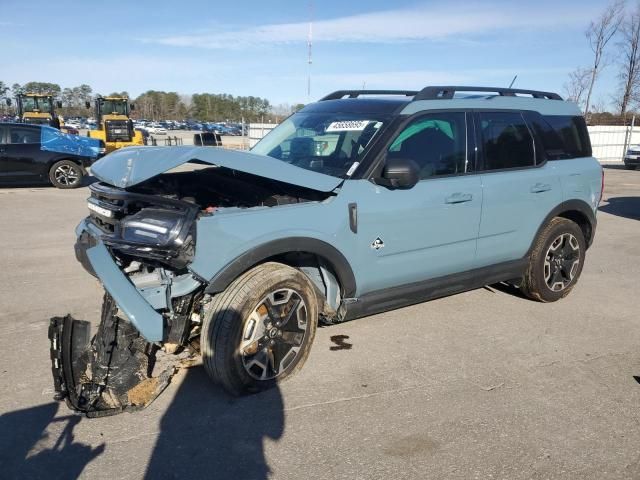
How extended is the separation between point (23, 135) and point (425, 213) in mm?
11756

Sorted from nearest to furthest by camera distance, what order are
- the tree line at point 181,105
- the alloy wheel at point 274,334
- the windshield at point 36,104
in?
the alloy wheel at point 274,334
the windshield at point 36,104
the tree line at point 181,105

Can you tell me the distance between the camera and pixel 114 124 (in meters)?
22.8

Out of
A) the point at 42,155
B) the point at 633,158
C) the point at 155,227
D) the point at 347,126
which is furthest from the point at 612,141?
the point at 155,227

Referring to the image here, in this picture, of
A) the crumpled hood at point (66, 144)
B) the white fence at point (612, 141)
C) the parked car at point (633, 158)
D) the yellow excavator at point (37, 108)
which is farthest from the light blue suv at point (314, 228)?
the white fence at point (612, 141)

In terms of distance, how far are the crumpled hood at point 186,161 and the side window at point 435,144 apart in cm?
73

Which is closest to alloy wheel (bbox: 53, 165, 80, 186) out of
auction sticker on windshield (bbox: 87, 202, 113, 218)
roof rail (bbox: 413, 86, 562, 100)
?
auction sticker on windshield (bbox: 87, 202, 113, 218)

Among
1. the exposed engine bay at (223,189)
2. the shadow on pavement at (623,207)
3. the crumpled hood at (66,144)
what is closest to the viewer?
the exposed engine bay at (223,189)

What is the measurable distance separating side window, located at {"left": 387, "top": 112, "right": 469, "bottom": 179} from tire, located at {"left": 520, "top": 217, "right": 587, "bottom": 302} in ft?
4.35

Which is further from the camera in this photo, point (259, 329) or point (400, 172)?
point (400, 172)

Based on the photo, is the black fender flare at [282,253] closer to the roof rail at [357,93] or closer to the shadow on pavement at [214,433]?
the shadow on pavement at [214,433]

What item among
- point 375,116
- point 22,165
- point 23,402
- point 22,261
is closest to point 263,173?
point 375,116

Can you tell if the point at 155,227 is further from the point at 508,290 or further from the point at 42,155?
the point at 42,155

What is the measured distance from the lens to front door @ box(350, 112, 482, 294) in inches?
148

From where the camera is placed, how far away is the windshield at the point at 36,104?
2473 cm
